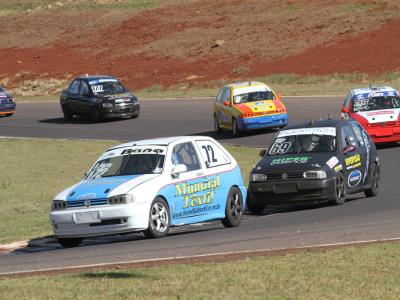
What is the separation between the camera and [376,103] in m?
29.8

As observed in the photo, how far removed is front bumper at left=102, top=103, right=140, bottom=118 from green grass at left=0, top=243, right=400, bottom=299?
2809 cm

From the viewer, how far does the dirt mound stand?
202 ft

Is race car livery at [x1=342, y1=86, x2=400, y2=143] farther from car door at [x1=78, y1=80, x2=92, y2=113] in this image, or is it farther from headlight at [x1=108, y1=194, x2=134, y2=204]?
headlight at [x1=108, y1=194, x2=134, y2=204]

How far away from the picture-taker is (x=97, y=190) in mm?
15539

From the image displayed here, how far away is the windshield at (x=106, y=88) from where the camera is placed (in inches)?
1618

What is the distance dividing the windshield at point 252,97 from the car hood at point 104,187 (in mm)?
18001

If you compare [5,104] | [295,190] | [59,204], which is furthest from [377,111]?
[5,104]

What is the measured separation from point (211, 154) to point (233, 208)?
89 cm

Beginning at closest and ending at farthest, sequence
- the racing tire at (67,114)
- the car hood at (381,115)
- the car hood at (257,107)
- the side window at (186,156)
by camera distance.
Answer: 1. the side window at (186,156)
2. the car hood at (381,115)
3. the car hood at (257,107)
4. the racing tire at (67,114)

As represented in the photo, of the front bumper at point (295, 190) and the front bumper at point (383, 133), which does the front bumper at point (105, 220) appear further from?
the front bumper at point (383, 133)

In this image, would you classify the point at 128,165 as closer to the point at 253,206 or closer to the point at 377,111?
the point at 253,206

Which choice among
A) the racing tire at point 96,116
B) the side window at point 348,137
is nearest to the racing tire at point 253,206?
the side window at point 348,137

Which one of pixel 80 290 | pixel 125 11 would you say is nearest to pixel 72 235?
pixel 80 290

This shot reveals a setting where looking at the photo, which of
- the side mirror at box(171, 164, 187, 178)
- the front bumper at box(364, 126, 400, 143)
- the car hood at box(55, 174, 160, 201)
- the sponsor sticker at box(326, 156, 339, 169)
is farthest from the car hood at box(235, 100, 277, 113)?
the car hood at box(55, 174, 160, 201)
